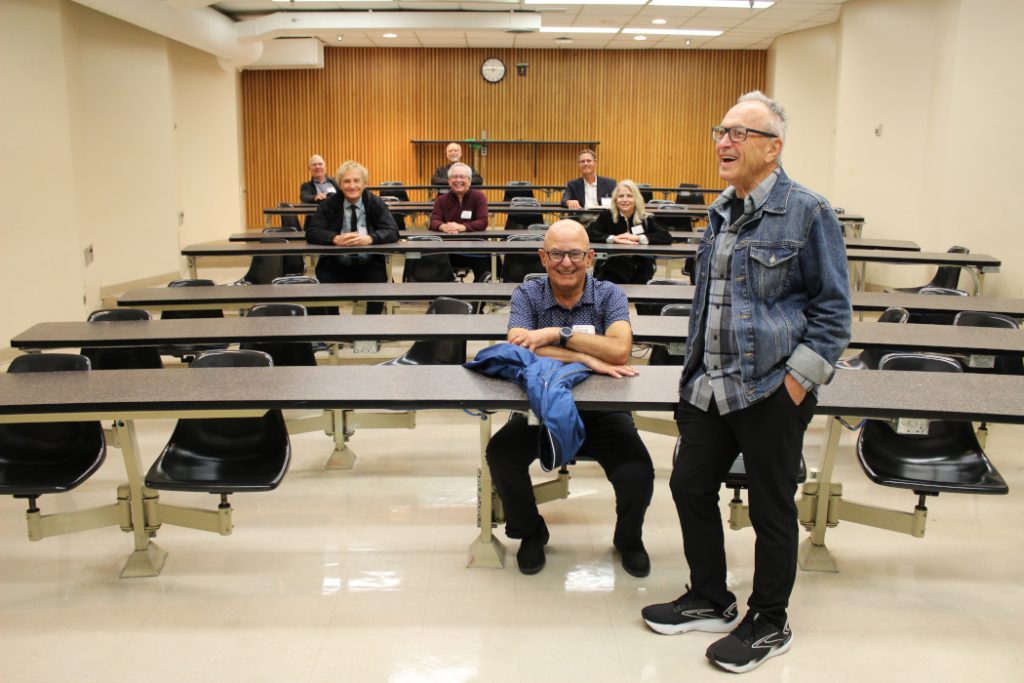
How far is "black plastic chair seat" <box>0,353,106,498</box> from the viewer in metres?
3.09

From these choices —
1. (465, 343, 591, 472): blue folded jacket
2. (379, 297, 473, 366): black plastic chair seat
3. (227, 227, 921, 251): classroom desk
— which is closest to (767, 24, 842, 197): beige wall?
(227, 227, 921, 251): classroom desk

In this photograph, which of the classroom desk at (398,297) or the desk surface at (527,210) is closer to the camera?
the classroom desk at (398,297)

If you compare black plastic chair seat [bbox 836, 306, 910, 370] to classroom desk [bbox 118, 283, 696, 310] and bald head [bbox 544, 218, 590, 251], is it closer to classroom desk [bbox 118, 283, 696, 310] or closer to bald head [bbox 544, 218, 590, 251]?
classroom desk [bbox 118, 283, 696, 310]

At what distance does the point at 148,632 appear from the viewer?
2740 millimetres

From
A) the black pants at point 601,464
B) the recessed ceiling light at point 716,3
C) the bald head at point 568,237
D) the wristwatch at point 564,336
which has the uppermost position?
the recessed ceiling light at point 716,3

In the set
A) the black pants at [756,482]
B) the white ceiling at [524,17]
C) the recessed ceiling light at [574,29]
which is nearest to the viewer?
the black pants at [756,482]

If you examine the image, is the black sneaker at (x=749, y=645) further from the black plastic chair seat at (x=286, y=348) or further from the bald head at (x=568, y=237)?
the black plastic chair seat at (x=286, y=348)

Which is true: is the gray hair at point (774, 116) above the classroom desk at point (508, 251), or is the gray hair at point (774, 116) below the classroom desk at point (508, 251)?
above

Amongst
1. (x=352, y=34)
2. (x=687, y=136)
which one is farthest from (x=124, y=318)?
(x=687, y=136)

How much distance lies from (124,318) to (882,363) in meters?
3.59

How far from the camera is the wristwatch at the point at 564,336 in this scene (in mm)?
3102

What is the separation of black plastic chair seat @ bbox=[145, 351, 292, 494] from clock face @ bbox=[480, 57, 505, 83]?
513 inches

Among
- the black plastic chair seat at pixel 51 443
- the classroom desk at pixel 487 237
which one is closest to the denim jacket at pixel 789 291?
the black plastic chair seat at pixel 51 443

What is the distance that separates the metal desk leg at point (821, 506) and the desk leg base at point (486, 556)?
1136 millimetres
